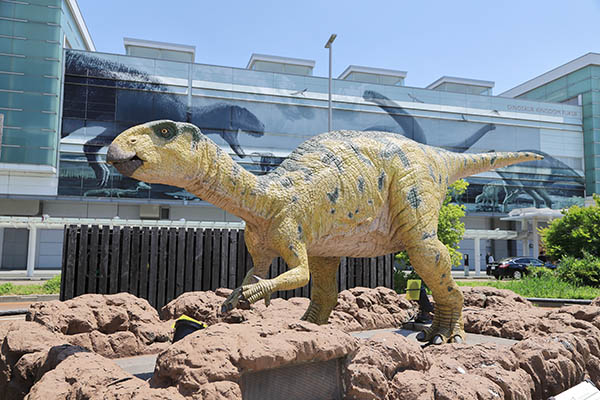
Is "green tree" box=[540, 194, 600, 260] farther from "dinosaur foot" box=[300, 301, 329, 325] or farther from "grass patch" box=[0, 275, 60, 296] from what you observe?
"grass patch" box=[0, 275, 60, 296]

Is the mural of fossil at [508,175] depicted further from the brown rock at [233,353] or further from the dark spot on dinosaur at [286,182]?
the brown rock at [233,353]

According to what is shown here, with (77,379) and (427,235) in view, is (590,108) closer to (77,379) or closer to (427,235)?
(427,235)

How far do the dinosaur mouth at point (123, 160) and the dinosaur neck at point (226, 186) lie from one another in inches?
18.3

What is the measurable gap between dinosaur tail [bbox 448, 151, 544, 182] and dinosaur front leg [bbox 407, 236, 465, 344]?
113 centimetres

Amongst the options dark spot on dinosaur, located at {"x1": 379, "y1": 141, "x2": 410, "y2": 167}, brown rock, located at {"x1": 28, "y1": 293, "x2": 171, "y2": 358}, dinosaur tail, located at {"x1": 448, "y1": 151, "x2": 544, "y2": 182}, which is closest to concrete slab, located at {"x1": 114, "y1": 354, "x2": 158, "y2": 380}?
brown rock, located at {"x1": 28, "y1": 293, "x2": 171, "y2": 358}

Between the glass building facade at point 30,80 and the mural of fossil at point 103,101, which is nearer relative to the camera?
the glass building facade at point 30,80

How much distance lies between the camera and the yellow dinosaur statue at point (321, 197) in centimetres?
343

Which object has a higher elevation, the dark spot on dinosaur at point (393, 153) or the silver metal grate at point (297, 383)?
the dark spot on dinosaur at point (393, 153)

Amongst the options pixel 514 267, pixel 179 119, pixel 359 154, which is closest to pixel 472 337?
pixel 359 154

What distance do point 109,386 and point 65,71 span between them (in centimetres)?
2523

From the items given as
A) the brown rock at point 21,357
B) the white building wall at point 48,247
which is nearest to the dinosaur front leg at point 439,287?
the brown rock at point 21,357

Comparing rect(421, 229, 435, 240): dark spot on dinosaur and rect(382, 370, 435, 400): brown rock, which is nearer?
rect(382, 370, 435, 400): brown rock

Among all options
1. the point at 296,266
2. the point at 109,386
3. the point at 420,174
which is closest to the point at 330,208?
the point at 296,266

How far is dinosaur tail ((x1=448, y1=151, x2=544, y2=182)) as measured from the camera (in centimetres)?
563
